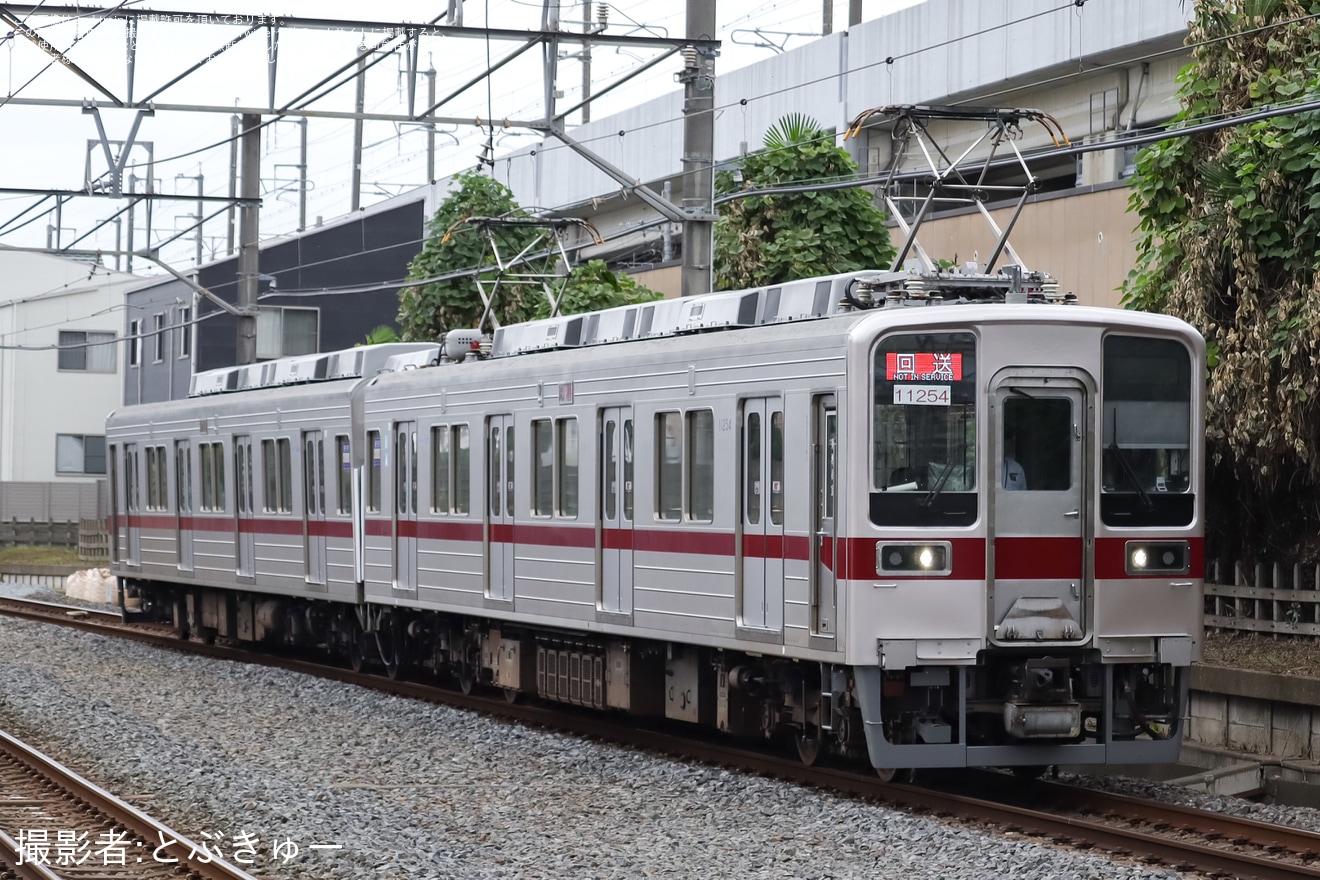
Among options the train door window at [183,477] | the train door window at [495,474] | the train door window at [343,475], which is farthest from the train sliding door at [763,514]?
the train door window at [183,477]

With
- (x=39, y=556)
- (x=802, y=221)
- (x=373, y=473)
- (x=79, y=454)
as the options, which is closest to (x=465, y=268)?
(x=802, y=221)

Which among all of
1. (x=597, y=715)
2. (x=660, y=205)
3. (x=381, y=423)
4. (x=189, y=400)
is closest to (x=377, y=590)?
(x=381, y=423)

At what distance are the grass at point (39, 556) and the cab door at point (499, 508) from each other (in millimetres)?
31062

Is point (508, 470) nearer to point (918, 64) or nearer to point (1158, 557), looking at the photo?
point (1158, 557)

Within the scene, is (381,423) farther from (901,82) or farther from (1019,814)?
(901,82)

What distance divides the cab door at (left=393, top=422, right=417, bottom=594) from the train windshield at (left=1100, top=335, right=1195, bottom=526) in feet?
25.6

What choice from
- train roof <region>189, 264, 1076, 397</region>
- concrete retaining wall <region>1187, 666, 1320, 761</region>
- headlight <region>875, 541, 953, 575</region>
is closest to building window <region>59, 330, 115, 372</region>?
train roof <region>189, 264, 1076, 397</region>

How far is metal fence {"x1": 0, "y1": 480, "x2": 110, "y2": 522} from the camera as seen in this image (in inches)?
2132

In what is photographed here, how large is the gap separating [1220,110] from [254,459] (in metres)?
11.1

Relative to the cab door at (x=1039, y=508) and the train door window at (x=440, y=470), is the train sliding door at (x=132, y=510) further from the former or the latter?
the cab door at (x=1039, y=508)

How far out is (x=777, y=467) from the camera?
11812 millimetres

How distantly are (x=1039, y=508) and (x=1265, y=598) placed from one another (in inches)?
183

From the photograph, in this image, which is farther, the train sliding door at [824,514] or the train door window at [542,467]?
the train door window at [542,467]

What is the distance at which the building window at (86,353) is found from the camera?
5744 centimetres
